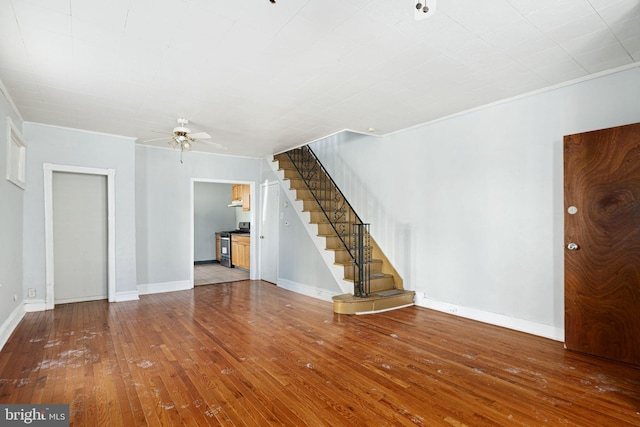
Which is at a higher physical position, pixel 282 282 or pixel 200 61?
pixel 200 61

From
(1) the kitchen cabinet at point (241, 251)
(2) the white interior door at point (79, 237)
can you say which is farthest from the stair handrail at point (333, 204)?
(2) the white interior door at point (79, 237)

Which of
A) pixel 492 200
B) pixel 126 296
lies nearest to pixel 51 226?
pixel 126 296

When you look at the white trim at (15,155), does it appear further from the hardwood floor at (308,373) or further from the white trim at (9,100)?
the hardwood floor at (308,373)

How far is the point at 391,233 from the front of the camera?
5441 millimetres

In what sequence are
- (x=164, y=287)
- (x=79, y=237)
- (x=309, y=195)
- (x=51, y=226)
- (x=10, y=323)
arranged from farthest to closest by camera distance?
(x=309, y=195), (x=164, y=287), (x=79, y=237), (x=51, y=226), (x=10, y=323)

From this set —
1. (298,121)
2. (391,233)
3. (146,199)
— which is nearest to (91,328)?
(146,199)

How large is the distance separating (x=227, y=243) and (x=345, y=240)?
450cm

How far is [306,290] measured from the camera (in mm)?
6160

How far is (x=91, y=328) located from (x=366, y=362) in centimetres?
327

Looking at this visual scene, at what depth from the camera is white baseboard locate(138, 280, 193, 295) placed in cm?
607

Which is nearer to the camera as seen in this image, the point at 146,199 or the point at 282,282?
the point at 146,199

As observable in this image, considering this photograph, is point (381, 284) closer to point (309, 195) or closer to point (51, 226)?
point (309, 195)

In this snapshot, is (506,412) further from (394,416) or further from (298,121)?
(298,121)

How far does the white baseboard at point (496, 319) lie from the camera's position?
3.62 meters
